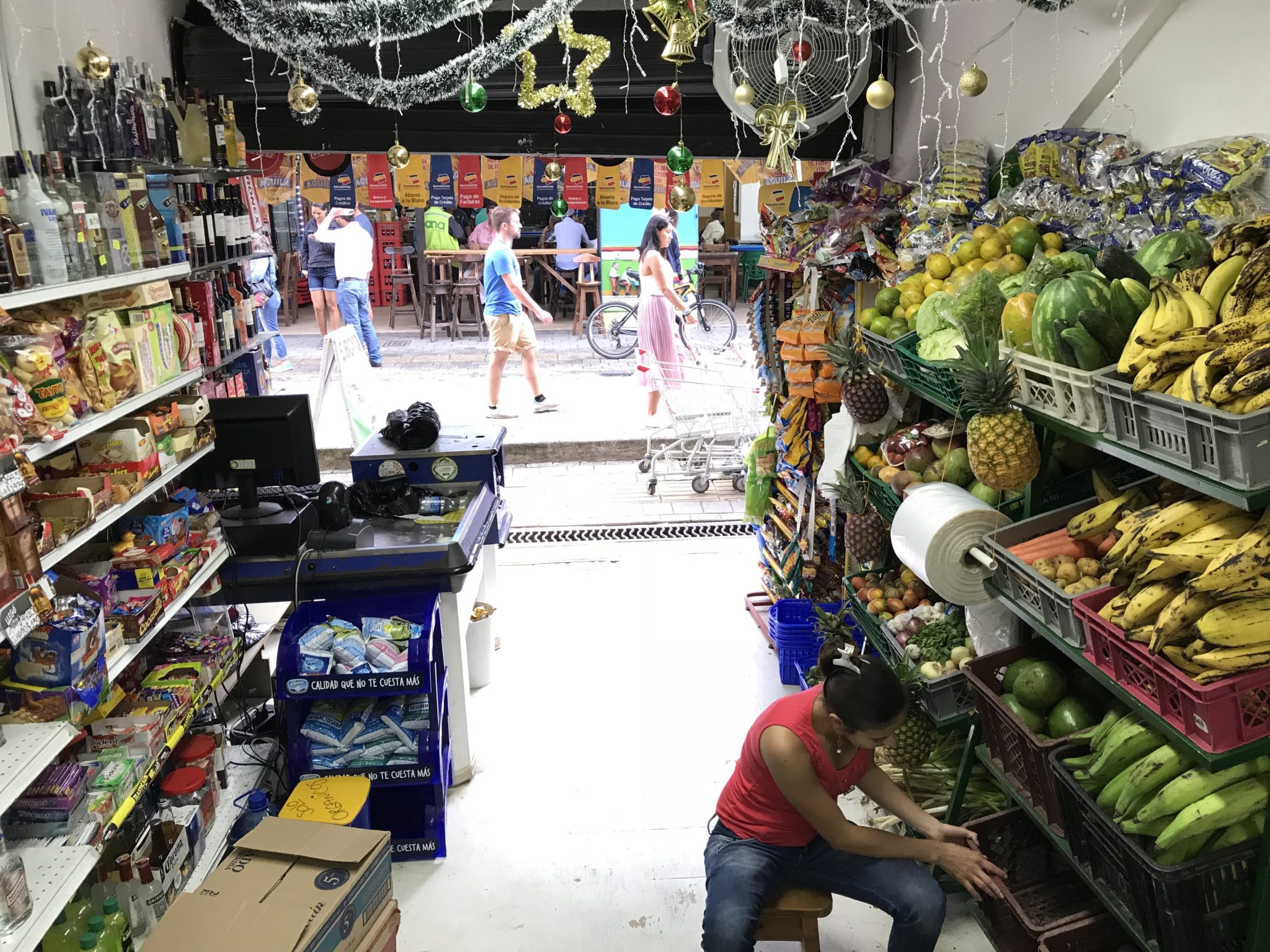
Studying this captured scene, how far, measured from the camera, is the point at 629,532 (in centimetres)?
678

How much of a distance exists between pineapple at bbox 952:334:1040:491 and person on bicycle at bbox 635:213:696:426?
515cm

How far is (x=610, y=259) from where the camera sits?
42.8 feet

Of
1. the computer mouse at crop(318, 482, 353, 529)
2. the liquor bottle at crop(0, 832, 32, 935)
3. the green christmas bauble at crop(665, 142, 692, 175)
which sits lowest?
the liquor bottle at crop(0, 832, 32, 935)

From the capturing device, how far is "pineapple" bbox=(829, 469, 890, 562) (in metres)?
3.68

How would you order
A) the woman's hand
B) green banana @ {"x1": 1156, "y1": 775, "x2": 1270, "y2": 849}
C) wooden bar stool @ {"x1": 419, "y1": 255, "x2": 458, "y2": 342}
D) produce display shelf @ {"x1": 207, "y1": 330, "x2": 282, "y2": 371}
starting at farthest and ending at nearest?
1. wooden bar stool @ {"x1": 419, "y1": 255, "x2": 458, "y2": 342}
2. produce display shelf @ {"x1": 207, "y1": 330, "x2": 282, "y2": 371}
3. the woman's hand
4. green banana @ {"x1": 1156, "y1": 775, "x2": 1270, "y2": 849}

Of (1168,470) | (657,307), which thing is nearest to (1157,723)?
(1168,470)

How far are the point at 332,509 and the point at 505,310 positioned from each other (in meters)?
5.17

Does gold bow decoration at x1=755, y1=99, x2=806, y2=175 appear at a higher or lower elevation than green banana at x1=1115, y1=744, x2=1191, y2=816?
higher

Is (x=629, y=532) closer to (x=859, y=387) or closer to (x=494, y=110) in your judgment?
(x=494, y=110)

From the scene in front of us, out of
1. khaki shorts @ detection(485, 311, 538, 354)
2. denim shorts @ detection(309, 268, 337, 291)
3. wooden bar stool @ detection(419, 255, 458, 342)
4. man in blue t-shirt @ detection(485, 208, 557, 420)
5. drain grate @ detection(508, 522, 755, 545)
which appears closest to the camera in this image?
drain grate @ detection(508, 522, 755, 545)

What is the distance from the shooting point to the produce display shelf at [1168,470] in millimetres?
1762

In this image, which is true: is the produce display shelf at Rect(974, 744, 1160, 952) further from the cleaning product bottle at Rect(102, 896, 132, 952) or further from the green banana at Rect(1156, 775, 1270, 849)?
the cleaning product bottle at Rect(102, 896, 132, 952)

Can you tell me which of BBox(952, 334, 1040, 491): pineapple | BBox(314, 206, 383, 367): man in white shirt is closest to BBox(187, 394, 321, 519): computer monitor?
BBox(952, 334, 1040, 491): pineapple

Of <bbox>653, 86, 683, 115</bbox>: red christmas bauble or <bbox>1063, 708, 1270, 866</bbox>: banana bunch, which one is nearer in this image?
<bbox>1063, 708, 1270, 866</bbox>: banana bunch
